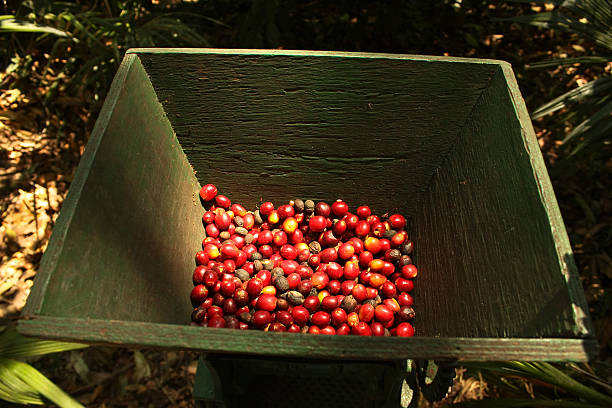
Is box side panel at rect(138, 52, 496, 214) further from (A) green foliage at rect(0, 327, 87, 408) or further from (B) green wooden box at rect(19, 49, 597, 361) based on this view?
(A) green foliage at rect(0, 327, 87, 408)

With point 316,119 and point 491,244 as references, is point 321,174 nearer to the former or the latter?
point 316,119

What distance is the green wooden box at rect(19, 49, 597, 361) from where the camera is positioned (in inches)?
41.6

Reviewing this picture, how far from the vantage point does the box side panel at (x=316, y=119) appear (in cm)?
177

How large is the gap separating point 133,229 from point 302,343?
2.96 feet

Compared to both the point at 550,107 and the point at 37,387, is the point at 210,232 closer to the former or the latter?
the point at 37,387

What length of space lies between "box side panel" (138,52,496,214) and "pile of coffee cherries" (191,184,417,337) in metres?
0.12

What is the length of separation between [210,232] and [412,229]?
103 cm

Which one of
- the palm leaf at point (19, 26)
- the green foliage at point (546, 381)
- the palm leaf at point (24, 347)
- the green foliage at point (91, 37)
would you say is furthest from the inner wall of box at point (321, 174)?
the palm leaf at point (19, 26)

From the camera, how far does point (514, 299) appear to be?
136cm

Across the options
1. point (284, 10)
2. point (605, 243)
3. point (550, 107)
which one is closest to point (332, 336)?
point (550, 107)

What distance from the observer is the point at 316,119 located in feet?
6.48

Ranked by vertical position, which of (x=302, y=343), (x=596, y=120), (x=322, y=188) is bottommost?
(x=322, y=188)

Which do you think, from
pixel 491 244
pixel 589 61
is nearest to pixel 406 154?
pixel 491 244

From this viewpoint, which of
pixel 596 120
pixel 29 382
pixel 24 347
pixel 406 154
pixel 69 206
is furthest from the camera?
pixel 406 154
